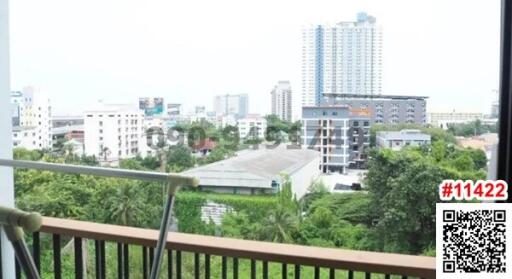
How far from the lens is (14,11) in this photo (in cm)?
225

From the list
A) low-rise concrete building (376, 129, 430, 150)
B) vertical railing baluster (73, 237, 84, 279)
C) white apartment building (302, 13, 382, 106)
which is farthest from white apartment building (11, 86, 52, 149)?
low-rise concrete building (376, 129, 430, 150)

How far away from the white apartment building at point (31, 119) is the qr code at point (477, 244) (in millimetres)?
1735

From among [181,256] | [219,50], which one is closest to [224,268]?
[181,256]

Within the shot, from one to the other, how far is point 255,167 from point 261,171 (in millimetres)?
31

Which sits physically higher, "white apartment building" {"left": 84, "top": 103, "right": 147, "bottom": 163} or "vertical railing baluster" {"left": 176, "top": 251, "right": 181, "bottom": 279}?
"white apartment building" {"left": 84, "top": 103, "right": 147, "bottom": 163}

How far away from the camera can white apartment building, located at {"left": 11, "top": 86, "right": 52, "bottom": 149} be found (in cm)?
222

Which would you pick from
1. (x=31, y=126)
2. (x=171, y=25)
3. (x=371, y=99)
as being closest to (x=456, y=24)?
(x=371, y=99)

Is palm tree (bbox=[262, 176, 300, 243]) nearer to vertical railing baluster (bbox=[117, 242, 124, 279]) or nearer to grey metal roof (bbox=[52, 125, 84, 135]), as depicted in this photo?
vertical railing baluster (bbox=[117, 242, 124, 279])

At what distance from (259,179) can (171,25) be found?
2.48ft

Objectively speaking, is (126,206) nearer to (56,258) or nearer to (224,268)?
(56,258)

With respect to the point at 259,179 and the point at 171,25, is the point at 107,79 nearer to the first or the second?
the point at 171,25

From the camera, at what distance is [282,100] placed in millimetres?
1963

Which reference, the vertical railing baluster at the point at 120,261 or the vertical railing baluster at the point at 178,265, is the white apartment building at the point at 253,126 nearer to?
the vertical railing baluster at the point at 178,265

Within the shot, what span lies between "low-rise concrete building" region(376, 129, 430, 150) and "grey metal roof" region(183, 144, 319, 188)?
0.28 m
